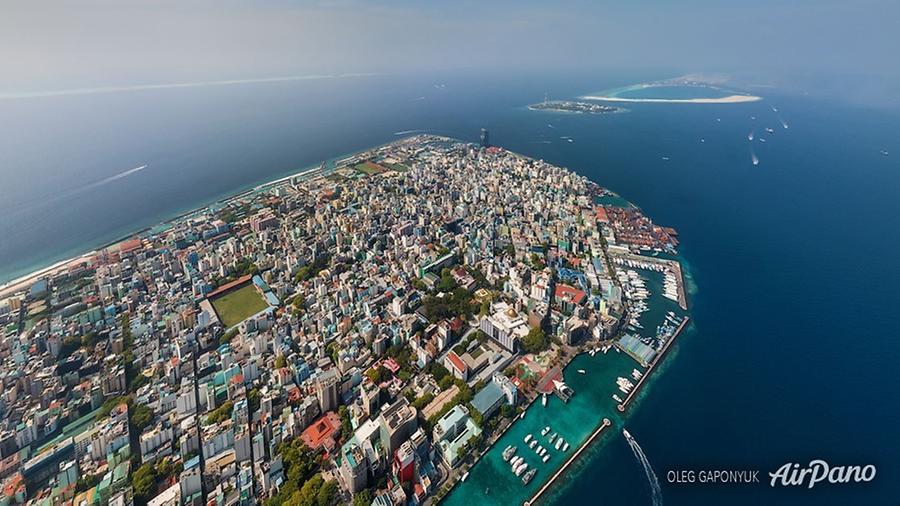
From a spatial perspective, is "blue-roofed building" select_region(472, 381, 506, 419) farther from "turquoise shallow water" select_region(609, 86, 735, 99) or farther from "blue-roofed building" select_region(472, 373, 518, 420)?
"turquoise shallow water" select_region(609, 86, 735, 99)

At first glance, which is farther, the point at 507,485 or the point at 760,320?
the point at 760,320

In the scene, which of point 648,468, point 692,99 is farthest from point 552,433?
point 692,99

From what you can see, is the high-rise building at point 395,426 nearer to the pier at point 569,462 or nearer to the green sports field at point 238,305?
the pier at point 569,462

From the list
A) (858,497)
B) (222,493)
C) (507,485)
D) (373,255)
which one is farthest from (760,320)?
(222,493)

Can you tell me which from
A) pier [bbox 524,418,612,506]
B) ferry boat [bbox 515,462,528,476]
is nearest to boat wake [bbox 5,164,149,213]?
ferry boat [bbox 515,462,528,476]

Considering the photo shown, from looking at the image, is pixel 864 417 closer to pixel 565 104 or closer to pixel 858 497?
pixel 858 497

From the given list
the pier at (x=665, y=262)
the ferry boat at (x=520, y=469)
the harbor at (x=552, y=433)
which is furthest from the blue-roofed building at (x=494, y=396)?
the pier at (x=665, y=262)

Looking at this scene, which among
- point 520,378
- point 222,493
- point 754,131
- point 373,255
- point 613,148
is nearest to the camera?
point 222,493
